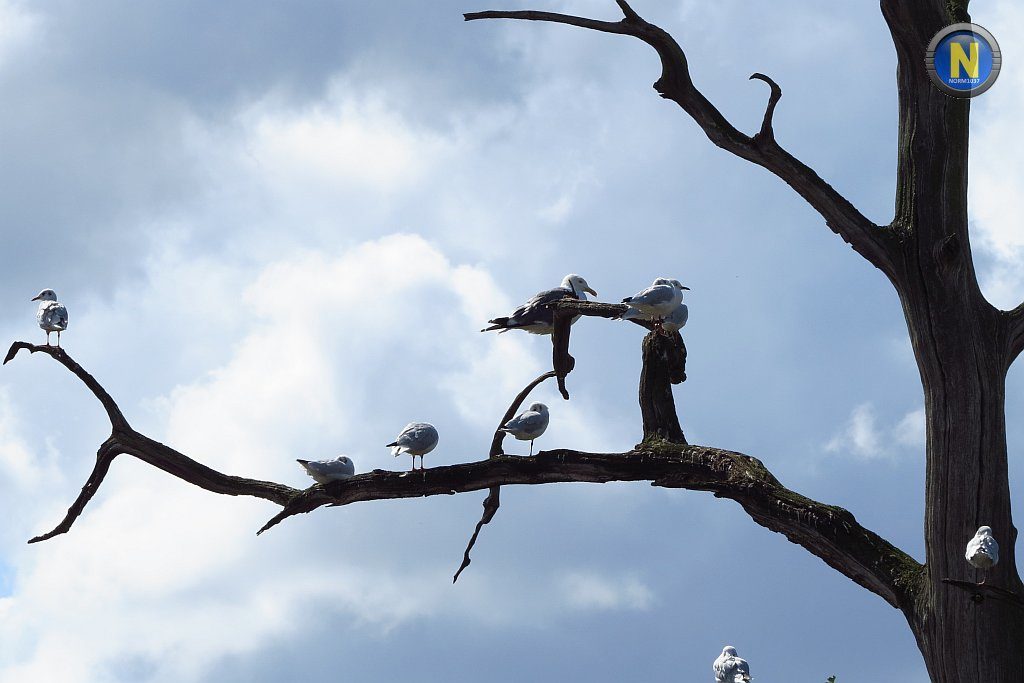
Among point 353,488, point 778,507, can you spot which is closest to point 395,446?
point 353,488

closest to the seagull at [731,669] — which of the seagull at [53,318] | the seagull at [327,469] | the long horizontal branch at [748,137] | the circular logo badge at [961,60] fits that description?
the seagull at [327,469]

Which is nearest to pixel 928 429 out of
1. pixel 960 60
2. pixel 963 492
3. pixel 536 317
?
pixel 963 492

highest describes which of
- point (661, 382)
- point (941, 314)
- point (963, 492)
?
point (661, 382)

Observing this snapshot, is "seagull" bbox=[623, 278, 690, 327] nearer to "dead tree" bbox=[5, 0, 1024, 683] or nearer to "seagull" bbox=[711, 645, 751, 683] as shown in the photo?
"dead tree" bbox=[5, 0, 1024, 683]

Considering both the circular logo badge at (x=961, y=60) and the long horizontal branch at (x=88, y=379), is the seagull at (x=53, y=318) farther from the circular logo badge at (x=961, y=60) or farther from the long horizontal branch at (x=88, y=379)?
the circular logo badge at (x=961, y=60)

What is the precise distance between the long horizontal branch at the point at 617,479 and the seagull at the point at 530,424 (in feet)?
1.03

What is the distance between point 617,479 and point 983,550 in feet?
9.86

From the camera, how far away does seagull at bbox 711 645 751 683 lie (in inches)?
508

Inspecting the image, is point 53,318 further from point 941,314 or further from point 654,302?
point 941,314

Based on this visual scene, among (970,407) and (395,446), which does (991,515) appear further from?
(395,446)

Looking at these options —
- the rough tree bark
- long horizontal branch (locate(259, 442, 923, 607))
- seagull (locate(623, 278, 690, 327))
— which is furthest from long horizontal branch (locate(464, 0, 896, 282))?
long horizontal branch (locate(259, 442, 923, 607))

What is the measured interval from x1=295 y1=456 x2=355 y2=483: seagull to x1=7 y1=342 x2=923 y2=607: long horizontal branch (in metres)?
0.12

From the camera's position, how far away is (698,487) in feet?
33.3

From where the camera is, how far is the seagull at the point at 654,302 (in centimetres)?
1109
